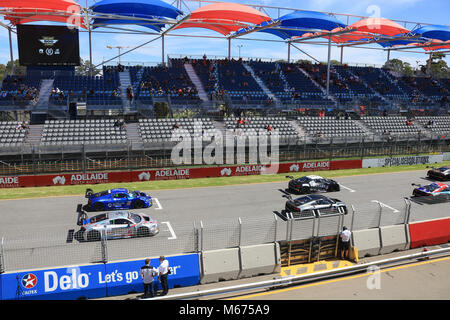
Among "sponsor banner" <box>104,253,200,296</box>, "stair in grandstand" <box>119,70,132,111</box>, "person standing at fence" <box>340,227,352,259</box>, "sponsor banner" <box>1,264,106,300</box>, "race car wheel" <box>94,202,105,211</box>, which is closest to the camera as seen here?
"sponsor banner" <box>1,264,106,300</box>

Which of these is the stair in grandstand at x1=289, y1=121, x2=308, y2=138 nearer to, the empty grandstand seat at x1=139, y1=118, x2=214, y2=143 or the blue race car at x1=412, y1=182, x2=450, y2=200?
the empty grandstand seat at x1=139, y1=118, x2=214, y2=143

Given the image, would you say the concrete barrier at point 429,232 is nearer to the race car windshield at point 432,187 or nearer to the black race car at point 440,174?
the race car windshield at point 432,187

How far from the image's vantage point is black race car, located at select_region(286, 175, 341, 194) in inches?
882

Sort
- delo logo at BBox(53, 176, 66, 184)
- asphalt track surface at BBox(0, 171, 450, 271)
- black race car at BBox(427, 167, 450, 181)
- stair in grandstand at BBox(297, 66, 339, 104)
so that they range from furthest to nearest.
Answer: stair in grandstand at BBox(297, 66, 339, 104) < black race car at BBox(427, 167, 450, 181) < delo logo at BBox(53, 176, 66, 184) < asphalt track surface at BBox(0, 171, 450, 271)

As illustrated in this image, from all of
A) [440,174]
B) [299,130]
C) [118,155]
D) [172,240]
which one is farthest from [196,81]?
[172,240]

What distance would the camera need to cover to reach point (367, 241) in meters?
13.9

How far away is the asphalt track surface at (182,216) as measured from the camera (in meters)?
13.0

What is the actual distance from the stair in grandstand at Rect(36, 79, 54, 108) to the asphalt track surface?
16.5 meters

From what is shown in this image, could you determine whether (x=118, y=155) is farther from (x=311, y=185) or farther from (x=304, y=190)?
(x=311, y=185)

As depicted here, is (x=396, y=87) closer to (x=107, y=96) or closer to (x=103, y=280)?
(x=107, y=96)

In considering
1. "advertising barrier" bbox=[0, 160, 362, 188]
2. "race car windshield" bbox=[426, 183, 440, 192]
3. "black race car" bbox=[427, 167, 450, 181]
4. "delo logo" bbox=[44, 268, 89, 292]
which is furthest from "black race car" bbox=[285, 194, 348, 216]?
"black race car" bbox=[427, 167, 450, 181]

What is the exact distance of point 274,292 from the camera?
11.1m
